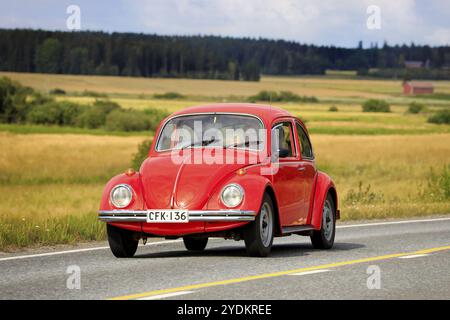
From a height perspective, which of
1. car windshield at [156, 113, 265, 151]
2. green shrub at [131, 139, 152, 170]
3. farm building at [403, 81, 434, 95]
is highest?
car windshield at [156, 113, 265, 151]

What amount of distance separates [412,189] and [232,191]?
2340cm

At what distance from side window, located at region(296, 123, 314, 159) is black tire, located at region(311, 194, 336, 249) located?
0.68 m

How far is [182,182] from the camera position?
40.9ft

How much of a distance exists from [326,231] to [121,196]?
3.58 metres

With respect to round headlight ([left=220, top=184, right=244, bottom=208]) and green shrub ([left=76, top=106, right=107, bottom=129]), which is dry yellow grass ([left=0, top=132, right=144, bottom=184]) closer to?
green shrub ([left=76, top=106, right=107, bottom=129])

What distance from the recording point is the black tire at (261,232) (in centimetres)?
1235

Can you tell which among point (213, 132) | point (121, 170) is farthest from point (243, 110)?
point (121, 170)

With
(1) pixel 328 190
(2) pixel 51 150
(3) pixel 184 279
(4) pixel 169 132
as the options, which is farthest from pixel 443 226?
(2) pixel 51 150

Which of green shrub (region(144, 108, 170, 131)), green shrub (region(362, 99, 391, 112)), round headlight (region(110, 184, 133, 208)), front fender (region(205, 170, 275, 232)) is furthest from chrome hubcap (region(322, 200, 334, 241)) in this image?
green shrub (region(362, 99, 391, 112))

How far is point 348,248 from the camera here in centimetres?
1483

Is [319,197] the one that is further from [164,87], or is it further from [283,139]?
[164,87]

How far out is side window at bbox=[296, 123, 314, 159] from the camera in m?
15.0
